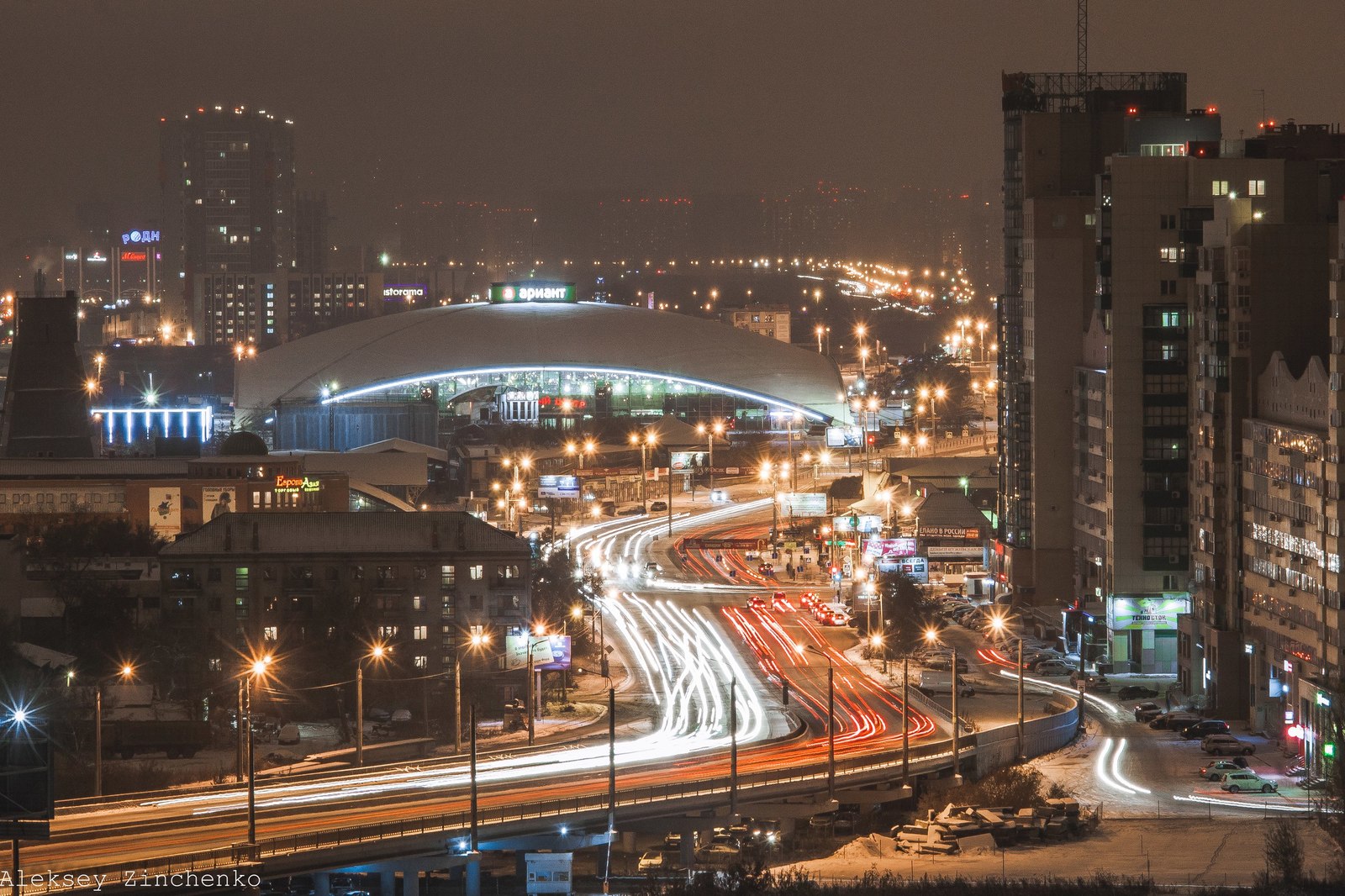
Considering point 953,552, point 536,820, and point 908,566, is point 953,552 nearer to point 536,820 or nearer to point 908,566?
point 908,566

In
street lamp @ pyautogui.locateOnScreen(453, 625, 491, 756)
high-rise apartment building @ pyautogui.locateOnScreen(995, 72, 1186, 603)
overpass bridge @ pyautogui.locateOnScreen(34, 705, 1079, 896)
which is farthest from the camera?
high-rise apartment building @ pyautogui.locateOnScreen(995, 72, 1186, 603)

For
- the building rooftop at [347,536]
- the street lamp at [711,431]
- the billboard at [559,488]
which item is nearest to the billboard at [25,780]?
the building rooftop at [347,536]

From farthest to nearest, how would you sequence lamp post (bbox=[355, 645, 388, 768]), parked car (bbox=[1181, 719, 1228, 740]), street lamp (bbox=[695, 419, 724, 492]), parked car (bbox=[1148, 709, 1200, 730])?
street lamp (bbox=[695, 419, 724, 492]) → parked car (bbox=[1148, 709, 1200, 730]) → parked car (bbox=[1181, 719, 1228, 740]) → lamp post (bbox=[355, 645, 388, 768])

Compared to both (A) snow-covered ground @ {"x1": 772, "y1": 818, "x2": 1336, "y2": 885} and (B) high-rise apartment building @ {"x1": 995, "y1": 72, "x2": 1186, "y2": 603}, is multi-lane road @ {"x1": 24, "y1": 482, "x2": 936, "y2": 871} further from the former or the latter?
(B) high-rise apartment building @ {"x1": 995, "y1": 72, "x2": 1186, "y2": 603}

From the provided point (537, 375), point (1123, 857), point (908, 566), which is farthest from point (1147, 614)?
point (537, 375)

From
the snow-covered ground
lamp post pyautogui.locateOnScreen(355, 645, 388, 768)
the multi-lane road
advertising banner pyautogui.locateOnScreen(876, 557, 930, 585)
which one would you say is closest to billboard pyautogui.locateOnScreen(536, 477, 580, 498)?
the multi-lane road
